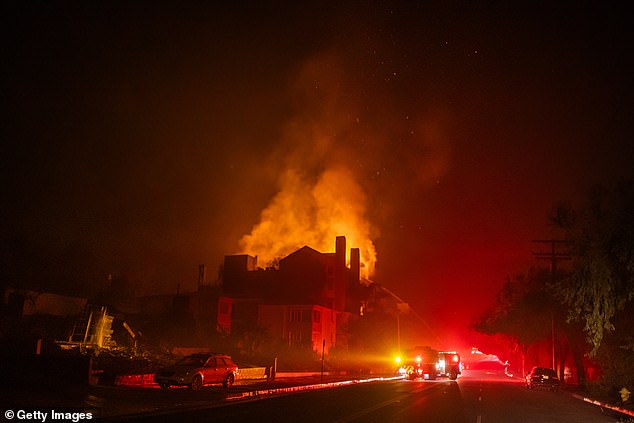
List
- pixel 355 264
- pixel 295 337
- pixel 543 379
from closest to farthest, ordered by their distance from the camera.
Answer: pixel 543 379, pixel 295 337, pixel 355 264

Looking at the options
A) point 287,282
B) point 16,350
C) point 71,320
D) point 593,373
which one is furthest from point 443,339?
point 16,350

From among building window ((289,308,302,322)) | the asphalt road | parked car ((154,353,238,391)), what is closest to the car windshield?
parked car ((154,353,238,391))

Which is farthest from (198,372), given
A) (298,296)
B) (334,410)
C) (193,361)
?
(298,296)

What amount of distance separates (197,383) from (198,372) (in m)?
0.46

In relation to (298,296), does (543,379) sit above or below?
below

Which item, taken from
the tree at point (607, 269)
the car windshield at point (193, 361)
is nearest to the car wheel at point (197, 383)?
the car windshield at point (193, 361)

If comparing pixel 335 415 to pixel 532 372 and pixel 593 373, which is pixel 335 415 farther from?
pixel 593 373

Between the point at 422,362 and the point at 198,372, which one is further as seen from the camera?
the point at 422,362

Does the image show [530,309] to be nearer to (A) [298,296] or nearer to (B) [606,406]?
(B) [606,406]

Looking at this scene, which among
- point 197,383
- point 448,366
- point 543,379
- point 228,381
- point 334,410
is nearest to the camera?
point 334,410

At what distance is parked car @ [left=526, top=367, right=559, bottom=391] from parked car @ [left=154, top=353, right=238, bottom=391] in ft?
67.6

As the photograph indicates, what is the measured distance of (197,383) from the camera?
28094 mm

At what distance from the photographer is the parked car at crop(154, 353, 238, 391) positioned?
1077 inches

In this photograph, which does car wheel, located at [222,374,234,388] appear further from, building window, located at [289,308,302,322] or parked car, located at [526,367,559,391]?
building window, located at [289,308,302,322]
